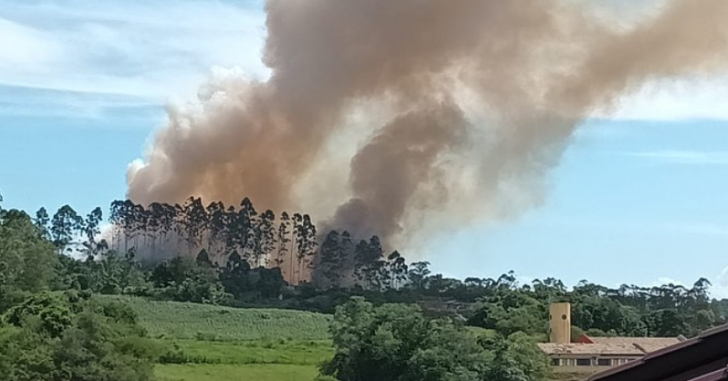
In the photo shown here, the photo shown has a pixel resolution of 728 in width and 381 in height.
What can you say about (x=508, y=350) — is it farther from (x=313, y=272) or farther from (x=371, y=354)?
(x=313, y=272)

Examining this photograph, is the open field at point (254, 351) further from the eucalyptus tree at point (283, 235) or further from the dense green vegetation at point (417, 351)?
the eucalyptus tree at point (283, 235)

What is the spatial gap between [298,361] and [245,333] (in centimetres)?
109

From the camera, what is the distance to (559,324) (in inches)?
547

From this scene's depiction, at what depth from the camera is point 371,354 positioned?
14273 mm

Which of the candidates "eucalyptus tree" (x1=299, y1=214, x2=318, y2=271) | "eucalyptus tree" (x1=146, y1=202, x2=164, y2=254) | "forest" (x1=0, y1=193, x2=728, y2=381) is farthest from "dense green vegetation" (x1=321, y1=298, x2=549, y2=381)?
"eucalyptus tree" (x1=146, y1=202, x2=164, y2=254)

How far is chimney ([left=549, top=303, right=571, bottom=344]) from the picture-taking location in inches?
537

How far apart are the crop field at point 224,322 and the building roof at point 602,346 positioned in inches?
148

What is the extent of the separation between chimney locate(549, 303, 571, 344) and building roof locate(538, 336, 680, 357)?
0.18m

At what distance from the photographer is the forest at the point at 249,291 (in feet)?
43.0

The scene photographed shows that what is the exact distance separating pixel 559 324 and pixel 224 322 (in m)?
5.09

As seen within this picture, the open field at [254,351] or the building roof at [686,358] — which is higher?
the building roof at [686,358]

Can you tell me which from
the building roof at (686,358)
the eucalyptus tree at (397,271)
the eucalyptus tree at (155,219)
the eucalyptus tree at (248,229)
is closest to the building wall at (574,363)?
the eucalyptus tree at (397,271)

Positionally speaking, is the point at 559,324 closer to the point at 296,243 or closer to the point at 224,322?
the point at 224,322

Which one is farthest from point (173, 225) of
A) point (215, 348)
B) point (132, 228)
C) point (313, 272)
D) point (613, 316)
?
point (613, 316)
